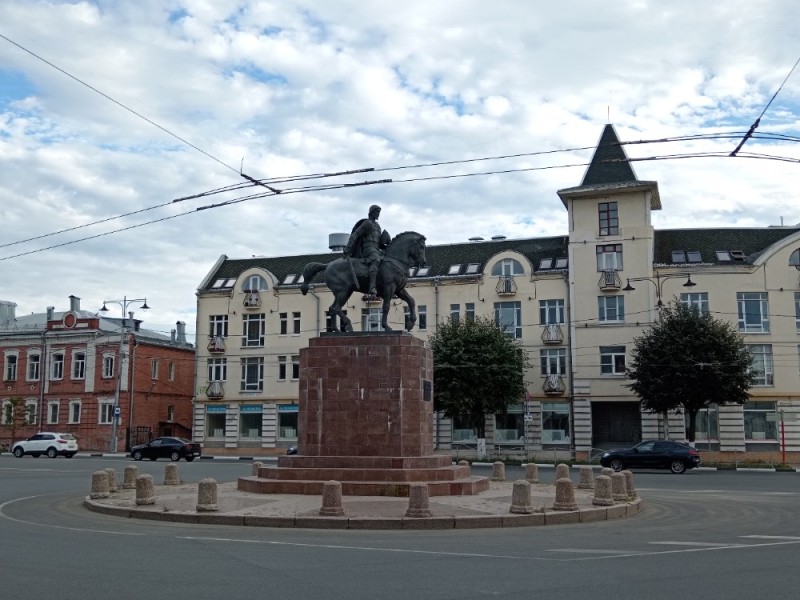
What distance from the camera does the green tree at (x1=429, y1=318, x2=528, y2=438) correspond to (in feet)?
149

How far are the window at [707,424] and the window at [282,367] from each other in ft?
86.3

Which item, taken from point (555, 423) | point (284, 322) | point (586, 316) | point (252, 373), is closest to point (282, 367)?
point (252, 373)

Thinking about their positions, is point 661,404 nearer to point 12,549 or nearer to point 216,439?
point 216,439

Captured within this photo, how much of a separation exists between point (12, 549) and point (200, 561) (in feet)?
10.2

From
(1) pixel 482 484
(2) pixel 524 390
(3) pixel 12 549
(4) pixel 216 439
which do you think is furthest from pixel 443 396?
(3) pixel 12 549

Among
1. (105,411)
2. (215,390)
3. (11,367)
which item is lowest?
(105,411)

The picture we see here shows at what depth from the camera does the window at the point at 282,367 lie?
56.9 metres

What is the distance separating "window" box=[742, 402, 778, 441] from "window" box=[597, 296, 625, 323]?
8.57 meters

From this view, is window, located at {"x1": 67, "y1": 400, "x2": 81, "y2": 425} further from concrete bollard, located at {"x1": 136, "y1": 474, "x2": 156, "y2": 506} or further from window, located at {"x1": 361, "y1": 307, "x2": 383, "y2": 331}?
concrete bollard, located at {"x1": 136, "y1": 474, "x2": 156, "y2": 506}

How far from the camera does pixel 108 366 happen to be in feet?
198

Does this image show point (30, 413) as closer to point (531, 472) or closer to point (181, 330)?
point (181, 330)

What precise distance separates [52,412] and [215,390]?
13871 millimetres

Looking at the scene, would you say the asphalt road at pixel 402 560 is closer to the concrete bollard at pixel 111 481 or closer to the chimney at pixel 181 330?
the concrete bollard at pixel 111 481

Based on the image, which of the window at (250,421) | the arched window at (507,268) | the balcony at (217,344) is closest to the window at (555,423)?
the arched window at (507,268)
